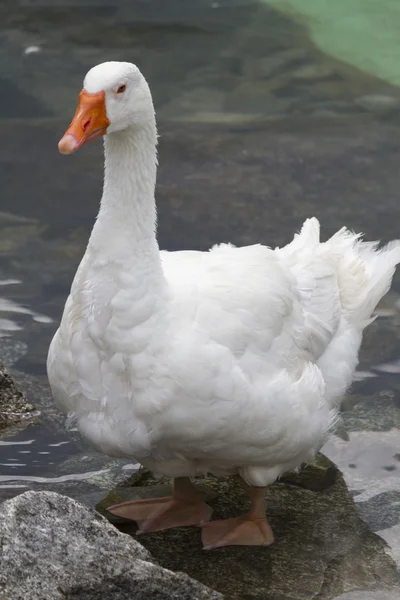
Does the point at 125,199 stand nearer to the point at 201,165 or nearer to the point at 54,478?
the point at 54,478

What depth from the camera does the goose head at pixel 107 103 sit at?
4688 mm

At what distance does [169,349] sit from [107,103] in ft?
3.72

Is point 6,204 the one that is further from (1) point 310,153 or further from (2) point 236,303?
(2) point 236,303

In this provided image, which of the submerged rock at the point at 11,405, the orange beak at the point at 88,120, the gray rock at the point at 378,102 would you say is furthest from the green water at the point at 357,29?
the orange beak at the point at 88,120

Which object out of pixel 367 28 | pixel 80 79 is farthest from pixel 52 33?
pixel 367 28

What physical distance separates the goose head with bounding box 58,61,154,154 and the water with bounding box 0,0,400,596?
83.4 inches

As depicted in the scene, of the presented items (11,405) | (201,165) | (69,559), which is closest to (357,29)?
(201,165)

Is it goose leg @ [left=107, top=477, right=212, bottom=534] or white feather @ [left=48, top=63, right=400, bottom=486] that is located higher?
white feather @ [left=48, top=63, right=400, bottom=486]

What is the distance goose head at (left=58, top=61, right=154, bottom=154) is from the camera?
4.69 meters

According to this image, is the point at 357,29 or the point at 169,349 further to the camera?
the point at 357,29

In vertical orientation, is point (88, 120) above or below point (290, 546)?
above

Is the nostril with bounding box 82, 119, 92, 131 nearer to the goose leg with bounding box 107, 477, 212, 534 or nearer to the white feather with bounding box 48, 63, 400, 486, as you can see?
the white feather with bounding box 48, 63, 400, 486

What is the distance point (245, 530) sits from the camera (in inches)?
215

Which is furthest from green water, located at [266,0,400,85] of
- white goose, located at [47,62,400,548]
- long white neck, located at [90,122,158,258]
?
long white neck, located at [90,122,158,258]
